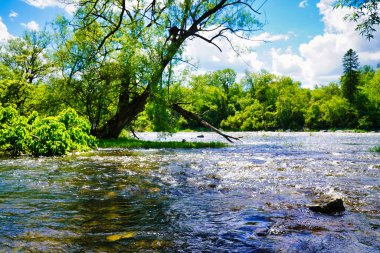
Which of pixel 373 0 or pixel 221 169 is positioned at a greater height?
pixel 373 0

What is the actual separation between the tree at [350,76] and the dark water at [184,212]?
95697 millimetres

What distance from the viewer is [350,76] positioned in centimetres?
9806

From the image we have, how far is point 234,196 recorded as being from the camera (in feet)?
24.4

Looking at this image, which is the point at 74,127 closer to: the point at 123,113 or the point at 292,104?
the point at 123,113

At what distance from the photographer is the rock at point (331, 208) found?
5.99m

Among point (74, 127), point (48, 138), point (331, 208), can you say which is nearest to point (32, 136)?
point (48, 138)

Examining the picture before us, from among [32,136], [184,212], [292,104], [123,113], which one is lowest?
[184,212]

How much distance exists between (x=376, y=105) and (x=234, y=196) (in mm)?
87093

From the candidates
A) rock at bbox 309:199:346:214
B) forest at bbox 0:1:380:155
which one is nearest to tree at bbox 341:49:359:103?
forest at bbox 0:1:380:155

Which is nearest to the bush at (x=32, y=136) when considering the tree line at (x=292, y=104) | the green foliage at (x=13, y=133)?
the green foliage at (x=13, y=133)

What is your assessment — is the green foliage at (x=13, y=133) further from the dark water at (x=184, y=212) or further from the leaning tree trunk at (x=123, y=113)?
the leaning tree trunk at (x=123, y=113)

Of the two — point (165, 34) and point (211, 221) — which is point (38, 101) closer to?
point (165, 34)

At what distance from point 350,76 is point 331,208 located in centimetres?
10407

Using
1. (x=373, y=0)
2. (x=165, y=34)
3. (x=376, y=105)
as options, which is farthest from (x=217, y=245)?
(x=376, y=105)
